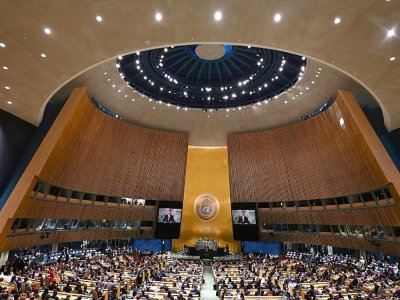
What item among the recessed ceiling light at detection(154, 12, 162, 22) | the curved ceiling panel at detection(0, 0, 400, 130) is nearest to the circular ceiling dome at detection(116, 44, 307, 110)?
A: the curved ceiling panel at detection(0, 0, 400, 130)

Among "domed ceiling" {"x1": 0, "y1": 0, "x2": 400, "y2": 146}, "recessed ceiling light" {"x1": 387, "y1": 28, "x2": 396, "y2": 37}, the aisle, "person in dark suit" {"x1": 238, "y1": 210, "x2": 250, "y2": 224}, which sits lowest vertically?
the aisle

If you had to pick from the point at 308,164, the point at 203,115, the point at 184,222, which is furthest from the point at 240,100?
the point at 184,222

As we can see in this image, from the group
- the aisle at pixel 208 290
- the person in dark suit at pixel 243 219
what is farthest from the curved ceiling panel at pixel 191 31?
the person in dark suit at pixel 243 219

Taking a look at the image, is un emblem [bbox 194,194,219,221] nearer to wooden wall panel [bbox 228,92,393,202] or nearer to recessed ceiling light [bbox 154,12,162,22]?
wooden wall panel [bbox 228,92,393,202]

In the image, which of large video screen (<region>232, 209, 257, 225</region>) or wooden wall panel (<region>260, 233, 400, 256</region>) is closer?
wooden wall panel (<region>260, 233, 400, 256</region>)

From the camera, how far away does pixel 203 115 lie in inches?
1098

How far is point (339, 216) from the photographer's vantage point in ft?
71.8

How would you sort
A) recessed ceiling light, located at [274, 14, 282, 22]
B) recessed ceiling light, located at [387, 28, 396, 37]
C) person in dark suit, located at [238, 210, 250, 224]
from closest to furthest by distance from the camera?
recessed ceiling light, located at [387, 28, 396, 37] < recessed ceiling light, located at [274, 14, 282, 22] < person in dark suit, located at [238, 210, 250, 224]

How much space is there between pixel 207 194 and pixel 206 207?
1.62m

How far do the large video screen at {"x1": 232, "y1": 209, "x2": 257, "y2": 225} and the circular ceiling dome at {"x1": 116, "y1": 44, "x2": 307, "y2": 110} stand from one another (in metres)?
11.2

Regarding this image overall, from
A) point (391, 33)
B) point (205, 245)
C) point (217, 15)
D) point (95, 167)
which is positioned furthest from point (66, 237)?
point (391, 33)

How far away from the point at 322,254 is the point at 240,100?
17.8 metres

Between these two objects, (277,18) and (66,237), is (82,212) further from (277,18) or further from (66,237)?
(277,18)

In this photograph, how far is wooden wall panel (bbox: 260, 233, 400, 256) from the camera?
17891 millimetres
